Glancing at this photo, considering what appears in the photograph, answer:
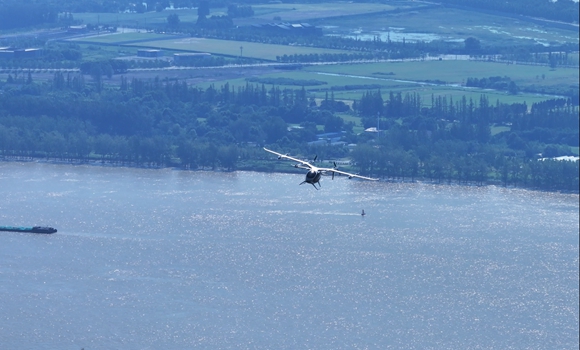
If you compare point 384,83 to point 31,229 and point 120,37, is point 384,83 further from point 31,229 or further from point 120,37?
point 31,229

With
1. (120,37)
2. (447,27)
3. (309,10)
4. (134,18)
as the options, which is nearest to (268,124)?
(120,37)

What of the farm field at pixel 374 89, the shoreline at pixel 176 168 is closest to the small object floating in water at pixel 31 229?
the shoreline at pixel 176 168

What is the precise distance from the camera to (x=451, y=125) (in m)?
42.0

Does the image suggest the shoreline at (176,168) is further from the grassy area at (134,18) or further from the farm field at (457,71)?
the grassy area at (134,18)

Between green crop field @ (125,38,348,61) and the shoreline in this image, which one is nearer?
the shoreline

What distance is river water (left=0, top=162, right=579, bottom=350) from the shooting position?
25.7 meters

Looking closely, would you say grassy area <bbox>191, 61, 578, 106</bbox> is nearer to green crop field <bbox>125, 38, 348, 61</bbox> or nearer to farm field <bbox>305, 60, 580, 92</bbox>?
farm field <bbox>305, 60, 580, 92</bbox>

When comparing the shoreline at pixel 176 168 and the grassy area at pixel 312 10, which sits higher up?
the grassy area at pixel 312 10

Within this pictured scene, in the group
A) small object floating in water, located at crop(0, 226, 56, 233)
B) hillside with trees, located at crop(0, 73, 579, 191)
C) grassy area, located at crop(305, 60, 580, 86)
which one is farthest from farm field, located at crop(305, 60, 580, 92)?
small object floating in water, located at crop(0, 226, 56, 233)

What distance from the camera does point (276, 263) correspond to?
28844 mm

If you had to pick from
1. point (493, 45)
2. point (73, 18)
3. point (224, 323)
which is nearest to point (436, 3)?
point (493, 45)

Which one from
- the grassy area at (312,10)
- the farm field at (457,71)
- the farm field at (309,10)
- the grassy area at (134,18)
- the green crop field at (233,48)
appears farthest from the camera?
the grassy area at (312,10)

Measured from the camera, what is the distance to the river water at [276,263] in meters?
25.7

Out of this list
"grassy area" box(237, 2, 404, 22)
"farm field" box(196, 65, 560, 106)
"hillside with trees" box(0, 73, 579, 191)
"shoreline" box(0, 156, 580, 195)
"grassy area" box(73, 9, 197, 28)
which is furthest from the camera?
"grassy area" box(237, 2, 404, 22)
